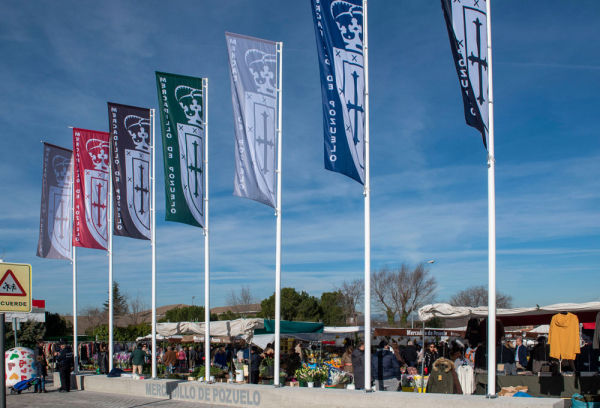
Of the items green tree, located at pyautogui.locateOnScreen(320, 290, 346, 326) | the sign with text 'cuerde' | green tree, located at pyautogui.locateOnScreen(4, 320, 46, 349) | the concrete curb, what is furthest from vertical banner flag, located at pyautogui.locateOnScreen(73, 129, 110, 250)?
green tree, located at pyautogui.locateOnScreen(320, 290, 346, 326)

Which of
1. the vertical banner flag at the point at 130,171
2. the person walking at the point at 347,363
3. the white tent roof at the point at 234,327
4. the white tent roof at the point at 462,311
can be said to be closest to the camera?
the white tent roof at the point at 462,311

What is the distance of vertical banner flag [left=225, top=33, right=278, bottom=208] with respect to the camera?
1281cm

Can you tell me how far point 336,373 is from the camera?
13742 millimetres

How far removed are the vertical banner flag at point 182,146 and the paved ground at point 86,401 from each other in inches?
194

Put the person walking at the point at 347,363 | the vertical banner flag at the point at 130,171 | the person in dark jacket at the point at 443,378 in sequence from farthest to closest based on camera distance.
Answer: the vertical banner flag at the point at 130,171 < the person walking at the point at 347,363 < the person in dark jacket at the point at 443,378

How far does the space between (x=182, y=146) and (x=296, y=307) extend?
164ft

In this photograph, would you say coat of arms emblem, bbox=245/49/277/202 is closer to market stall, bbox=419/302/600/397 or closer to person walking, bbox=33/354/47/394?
market stall, bbox=419/302/600/397

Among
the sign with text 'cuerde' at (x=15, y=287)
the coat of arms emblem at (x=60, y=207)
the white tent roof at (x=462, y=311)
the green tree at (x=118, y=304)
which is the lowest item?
the green tree at (x=118, y=304)

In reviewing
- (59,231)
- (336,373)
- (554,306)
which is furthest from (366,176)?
(59,231)

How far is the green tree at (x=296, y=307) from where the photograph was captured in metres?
61.8

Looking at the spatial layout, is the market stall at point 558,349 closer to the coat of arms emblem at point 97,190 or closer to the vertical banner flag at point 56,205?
the coat of arms emblem at point 97,190

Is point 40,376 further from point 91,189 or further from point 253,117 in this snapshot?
point 253,117

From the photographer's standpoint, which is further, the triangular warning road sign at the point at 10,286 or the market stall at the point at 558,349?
the market stall at the point at 558,349

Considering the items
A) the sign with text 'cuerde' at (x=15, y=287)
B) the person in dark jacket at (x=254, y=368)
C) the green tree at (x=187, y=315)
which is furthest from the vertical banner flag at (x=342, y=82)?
the green tree at (x=187, y=315)
